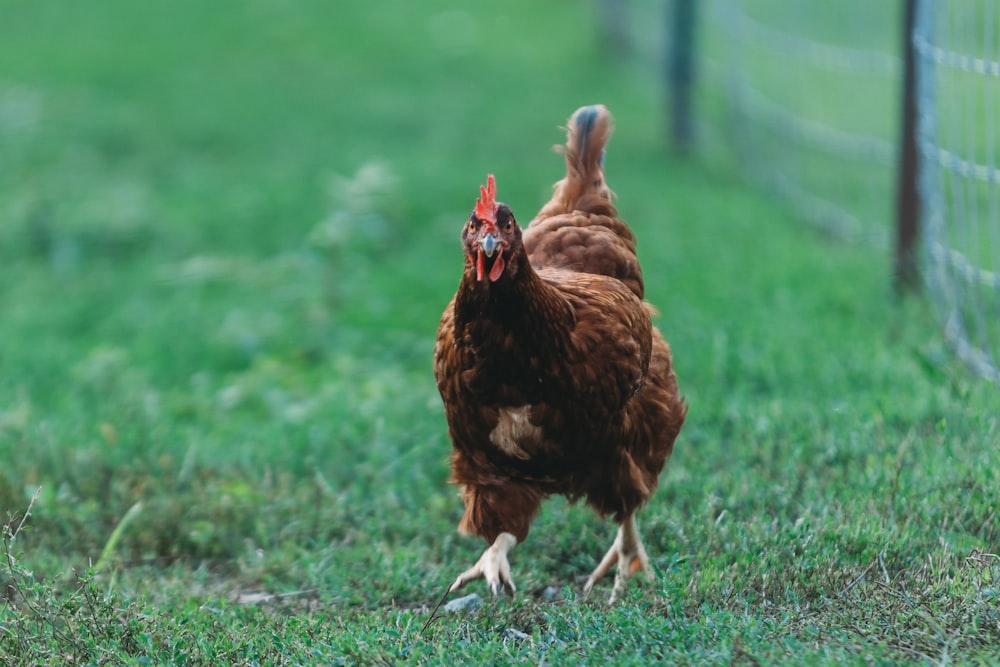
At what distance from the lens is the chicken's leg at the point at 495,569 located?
150 inches

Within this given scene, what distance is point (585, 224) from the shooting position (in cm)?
428

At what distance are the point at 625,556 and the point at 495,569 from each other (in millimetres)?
445

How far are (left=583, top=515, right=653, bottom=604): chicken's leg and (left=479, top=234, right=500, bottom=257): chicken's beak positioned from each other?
1.16 meters

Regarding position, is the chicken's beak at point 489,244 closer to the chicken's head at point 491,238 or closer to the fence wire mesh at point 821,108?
the chicken's head at point 491,238

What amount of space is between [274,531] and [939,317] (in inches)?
136

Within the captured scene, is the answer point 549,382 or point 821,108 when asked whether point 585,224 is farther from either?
point 821,108

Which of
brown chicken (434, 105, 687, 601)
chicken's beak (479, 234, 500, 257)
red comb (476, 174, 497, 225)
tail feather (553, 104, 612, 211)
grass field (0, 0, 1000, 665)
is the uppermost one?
red comb (476, 174, 497, 225)

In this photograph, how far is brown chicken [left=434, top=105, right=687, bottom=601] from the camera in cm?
338

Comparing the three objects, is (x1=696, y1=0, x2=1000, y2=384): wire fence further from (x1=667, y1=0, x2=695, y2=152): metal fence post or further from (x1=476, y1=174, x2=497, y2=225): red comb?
(x1=476, y1=174, x2=497, y2=225): red comb

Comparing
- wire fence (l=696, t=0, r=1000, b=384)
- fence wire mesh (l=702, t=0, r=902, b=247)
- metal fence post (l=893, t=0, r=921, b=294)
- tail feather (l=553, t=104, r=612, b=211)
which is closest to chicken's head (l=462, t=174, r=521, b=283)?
tail feather (l=553, t=104, r=612, b=211)

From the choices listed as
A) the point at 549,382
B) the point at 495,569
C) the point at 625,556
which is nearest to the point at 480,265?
the point at 549,382

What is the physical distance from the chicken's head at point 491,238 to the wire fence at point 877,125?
244cm

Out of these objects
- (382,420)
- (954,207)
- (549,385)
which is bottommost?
(382,420)

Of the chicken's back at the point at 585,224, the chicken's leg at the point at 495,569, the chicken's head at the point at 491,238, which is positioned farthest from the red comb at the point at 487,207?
the chicken's leg at the point at 495,569
